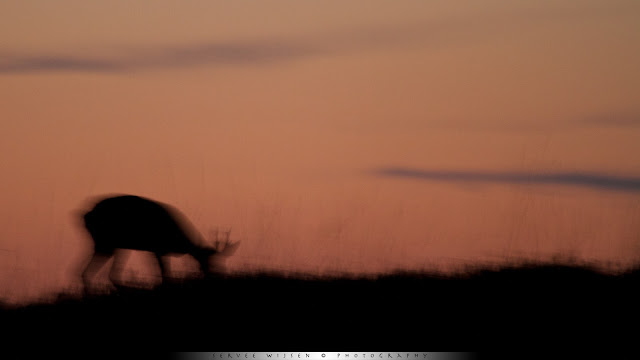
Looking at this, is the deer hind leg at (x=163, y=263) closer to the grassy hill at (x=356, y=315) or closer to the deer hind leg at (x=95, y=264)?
the deer hind leg at (x=95, y=264)

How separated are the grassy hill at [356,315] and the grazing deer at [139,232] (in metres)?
3.36

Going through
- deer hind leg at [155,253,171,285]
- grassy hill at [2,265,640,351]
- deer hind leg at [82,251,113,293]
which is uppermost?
deer hind leg at [155,253,171,285]

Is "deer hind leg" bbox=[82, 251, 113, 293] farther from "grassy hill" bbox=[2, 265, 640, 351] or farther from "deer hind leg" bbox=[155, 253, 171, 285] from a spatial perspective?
"grassy hill" bbox=[2, 265, 640, 351]

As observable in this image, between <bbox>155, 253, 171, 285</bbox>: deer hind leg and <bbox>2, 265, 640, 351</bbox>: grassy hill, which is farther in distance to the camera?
<bbox>155, 253, 171, 285</bbox>: deer hind leg

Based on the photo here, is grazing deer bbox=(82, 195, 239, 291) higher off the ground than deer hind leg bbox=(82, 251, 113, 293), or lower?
A: higher

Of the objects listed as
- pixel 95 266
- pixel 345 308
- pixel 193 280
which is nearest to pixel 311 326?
pixel 345 308

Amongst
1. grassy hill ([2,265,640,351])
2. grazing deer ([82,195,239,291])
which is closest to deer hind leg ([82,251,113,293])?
grazing deer ([82,195,239,291])

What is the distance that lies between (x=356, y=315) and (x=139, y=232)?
4.94m

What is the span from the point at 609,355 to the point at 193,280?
9.56 feet

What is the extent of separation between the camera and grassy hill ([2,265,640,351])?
6.80m

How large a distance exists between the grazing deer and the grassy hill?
3.36 metres

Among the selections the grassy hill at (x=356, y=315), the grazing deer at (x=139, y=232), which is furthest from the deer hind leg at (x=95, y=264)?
the grassy hill at (x=356, y=315)

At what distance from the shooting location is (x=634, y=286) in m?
7.78

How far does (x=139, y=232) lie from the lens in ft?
38.1
